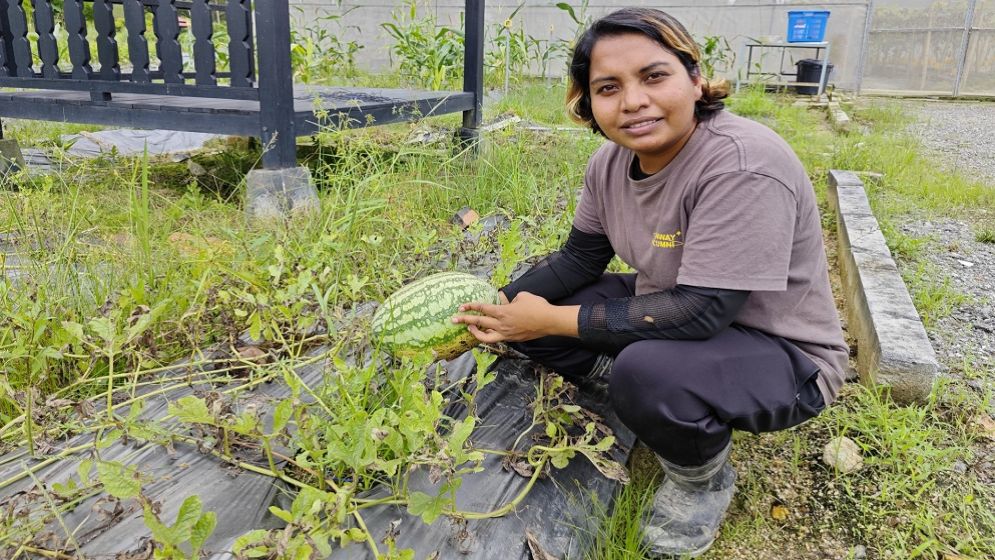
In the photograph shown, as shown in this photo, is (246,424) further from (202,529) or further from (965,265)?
(965,265)

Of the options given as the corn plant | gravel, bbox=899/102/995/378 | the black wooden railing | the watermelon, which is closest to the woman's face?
the watermelon

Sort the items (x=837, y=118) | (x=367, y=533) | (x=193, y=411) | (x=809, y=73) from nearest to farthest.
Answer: (x=367, y=533)
(x=193, y=411)
(x=837, y=118)
(x=809, y=73)

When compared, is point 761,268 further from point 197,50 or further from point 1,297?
point 197,50

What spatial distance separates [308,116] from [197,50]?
2.32 feet

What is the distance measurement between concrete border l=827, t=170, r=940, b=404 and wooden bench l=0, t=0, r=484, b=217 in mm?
2464

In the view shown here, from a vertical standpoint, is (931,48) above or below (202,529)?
above

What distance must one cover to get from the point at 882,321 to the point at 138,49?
13.8 ft

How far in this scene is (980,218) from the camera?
483cm

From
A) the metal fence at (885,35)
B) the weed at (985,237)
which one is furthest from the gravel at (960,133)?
the weed at (985,237)

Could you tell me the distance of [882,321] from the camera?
254 centimetres

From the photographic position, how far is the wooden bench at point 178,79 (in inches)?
153

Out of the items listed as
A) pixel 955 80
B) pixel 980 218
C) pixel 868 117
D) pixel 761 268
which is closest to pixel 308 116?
pixel 761 268

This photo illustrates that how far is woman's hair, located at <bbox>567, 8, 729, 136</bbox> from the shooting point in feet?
6.02

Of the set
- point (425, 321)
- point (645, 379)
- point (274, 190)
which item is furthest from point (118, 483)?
point (274, 190)
